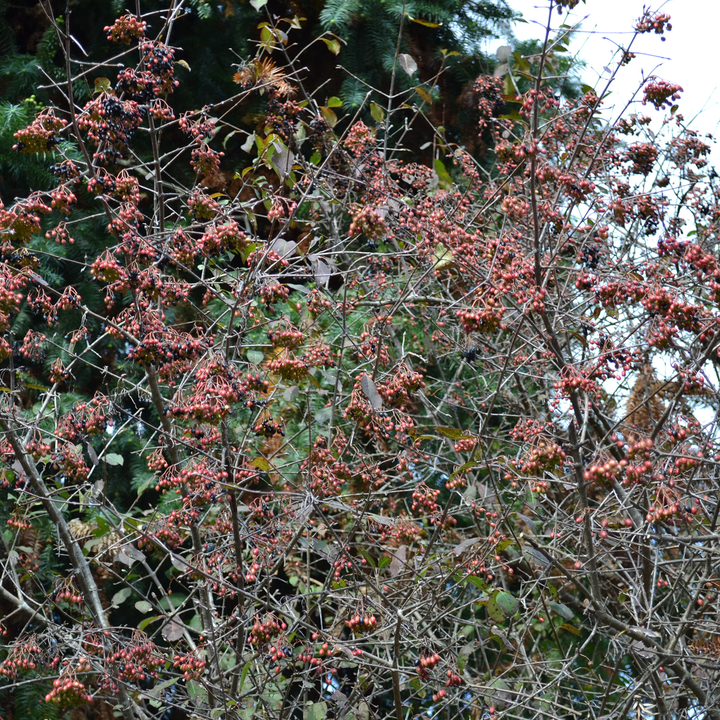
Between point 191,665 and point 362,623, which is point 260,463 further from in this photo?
point 191,665

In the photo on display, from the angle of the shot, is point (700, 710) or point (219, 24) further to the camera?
point (219, 24)

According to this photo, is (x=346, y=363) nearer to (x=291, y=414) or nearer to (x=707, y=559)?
(x=291, y=414)

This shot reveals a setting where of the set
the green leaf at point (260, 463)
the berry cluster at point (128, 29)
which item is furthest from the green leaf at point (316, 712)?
the berry cluster at point (128, 29)

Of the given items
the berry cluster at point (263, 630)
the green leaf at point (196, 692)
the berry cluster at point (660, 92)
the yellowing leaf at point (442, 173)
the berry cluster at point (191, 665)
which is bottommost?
the green leaf at point (196, 692)

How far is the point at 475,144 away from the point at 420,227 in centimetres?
286

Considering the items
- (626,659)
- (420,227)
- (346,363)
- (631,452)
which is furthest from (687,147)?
(626,659)

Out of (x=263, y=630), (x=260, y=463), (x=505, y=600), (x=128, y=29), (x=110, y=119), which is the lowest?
(x=263, y=630)

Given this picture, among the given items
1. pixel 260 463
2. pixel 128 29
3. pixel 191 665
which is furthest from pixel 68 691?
pixel 128 29

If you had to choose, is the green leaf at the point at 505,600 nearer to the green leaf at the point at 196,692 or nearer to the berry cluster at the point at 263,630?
the berry cluster at the point at 263,630

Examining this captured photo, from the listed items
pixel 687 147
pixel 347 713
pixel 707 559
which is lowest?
pixel 347 713

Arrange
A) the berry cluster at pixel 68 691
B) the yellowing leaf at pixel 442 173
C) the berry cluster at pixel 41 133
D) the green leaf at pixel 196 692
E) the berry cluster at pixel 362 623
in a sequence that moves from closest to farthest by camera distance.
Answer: the berry cluster at pixel 362 623 → the berry cluster at pixel 68 691 → the berry cluster at pixel 41 133 → the green leaf at pixel 196 692 → the yellowing leaf at pixel 442 173

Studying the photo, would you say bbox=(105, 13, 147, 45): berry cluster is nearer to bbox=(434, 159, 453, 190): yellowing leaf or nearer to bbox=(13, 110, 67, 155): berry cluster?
bbox=(13, 110, 67, 155): berry cluster

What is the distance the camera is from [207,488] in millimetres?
2633

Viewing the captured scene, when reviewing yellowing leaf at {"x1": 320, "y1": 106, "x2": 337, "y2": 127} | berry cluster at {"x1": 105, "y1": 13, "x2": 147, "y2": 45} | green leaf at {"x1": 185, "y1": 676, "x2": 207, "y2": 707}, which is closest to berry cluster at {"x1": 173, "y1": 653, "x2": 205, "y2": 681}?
green leaf at {"x1": 185, "y1": 676, "x2": 207, "y2": 707}
